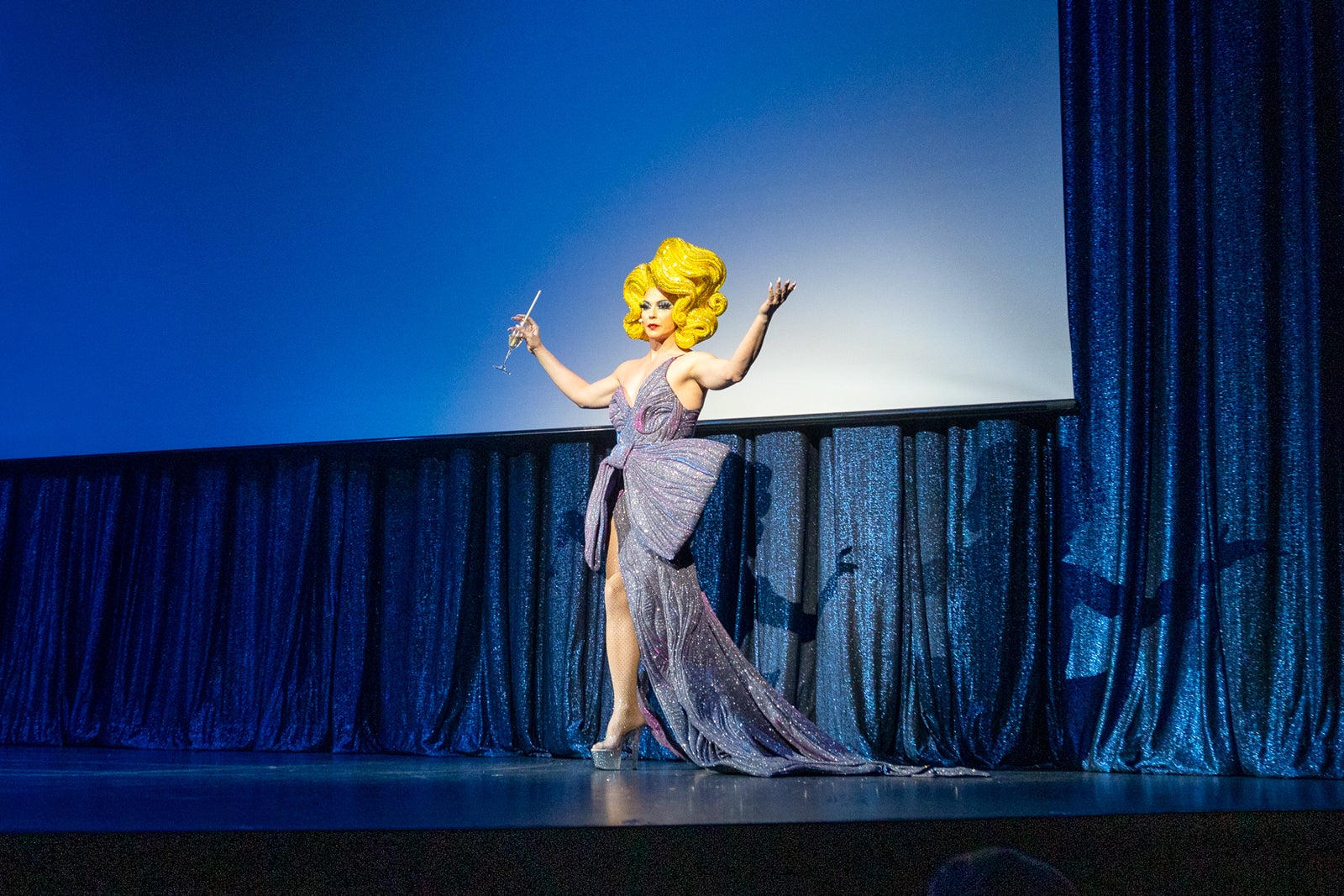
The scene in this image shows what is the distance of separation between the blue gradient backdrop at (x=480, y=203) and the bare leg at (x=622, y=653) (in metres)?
0.83

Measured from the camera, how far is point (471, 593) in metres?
4.24

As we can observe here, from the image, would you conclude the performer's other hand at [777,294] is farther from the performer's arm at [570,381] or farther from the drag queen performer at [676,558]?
the performer's arm at [570,381]

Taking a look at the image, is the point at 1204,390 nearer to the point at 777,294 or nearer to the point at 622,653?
the point at 777,294

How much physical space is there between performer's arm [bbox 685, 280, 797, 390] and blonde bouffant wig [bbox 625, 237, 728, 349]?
0.14 m

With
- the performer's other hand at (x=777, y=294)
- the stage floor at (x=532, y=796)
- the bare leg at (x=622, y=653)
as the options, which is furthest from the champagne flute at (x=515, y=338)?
the stage floor at (x=532, y=796)

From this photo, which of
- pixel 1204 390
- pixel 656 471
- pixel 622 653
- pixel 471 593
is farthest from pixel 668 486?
pixel 1204 390

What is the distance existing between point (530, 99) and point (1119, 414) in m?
2.32

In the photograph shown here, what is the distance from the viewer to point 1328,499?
3.06m

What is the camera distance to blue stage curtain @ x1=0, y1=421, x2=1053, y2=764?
11.5ft

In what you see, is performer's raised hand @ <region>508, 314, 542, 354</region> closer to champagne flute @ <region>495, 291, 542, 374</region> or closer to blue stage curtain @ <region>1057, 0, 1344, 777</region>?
champagne flute @ <region>495, 291, 542, 374</region>

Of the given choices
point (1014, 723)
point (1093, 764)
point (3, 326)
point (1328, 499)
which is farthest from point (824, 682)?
point (3, 326)

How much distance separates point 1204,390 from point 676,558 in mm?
1638

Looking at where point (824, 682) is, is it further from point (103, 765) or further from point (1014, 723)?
point (103, 765)

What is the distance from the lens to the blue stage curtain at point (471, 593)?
138 inches
